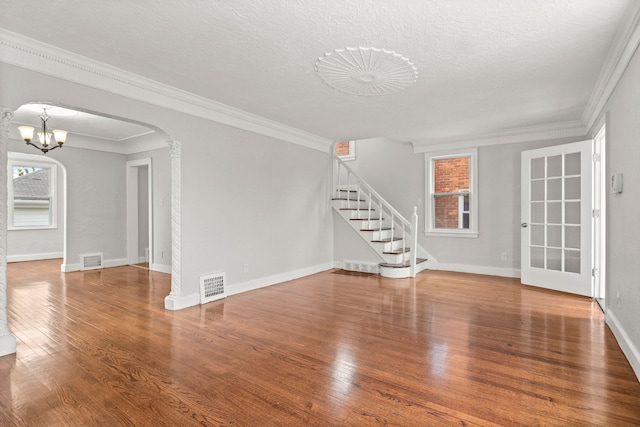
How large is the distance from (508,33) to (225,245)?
3878 millimetres

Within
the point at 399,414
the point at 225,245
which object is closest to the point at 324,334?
the point at 399,414

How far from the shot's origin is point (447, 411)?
193 centimetres

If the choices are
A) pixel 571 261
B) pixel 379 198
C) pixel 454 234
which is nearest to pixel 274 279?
pixel 379 198

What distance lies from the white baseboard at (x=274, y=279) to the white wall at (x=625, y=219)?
4.14 m

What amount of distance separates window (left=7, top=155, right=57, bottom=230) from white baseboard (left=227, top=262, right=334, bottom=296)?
239 inches

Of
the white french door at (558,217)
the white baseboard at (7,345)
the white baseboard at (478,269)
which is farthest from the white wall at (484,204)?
the white baseboard at (7,345)

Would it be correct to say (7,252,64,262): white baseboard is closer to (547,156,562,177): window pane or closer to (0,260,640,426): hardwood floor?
(0,260,640,426): hardwood floor

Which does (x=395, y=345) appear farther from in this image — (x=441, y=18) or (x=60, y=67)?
(x=60, y=67)

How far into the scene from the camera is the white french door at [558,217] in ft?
14.5

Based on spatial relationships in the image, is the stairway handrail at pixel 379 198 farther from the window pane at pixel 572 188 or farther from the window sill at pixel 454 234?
the window pane at pixel 572 188

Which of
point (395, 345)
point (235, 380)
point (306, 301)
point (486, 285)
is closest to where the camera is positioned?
point (235, 380)

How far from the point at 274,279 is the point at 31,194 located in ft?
21.2

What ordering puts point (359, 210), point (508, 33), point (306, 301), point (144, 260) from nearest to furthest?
point (508, 33)
point (306, 301)
point (359, 210)
point (144, 260)

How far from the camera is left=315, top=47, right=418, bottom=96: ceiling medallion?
9.67 feet
